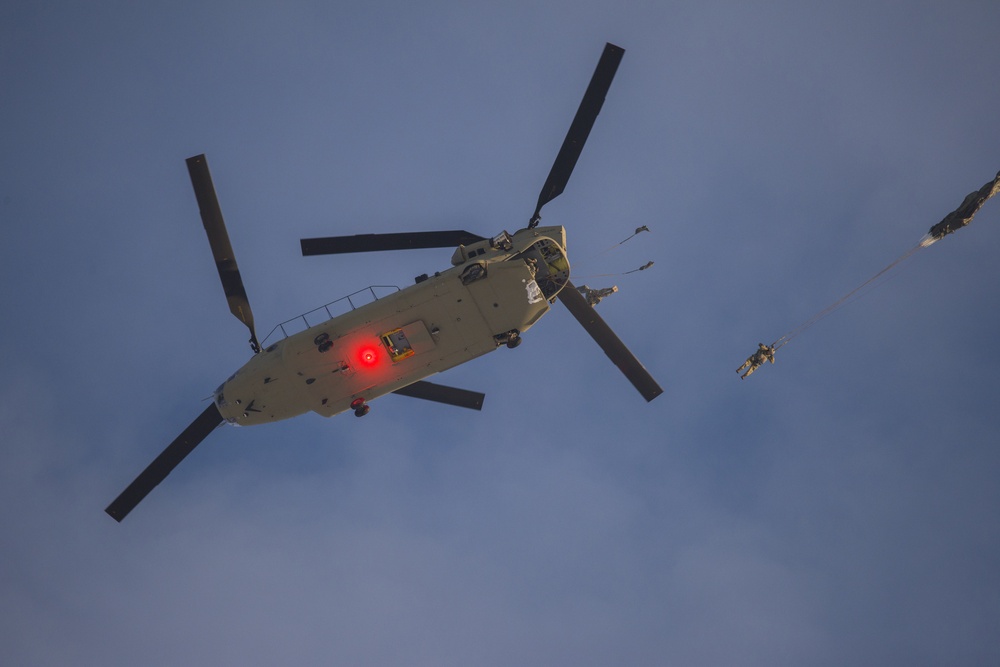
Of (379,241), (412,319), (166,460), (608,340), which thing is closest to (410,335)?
(412,319)

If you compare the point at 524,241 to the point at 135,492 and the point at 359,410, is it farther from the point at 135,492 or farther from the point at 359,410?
the point at 135,492

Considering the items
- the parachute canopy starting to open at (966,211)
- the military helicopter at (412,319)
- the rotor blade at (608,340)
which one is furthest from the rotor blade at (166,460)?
the parachute canopy starting to open at (966,211)

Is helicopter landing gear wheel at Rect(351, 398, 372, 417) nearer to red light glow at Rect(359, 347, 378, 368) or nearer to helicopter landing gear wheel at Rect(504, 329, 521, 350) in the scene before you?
red light glow at Rect(359, 347, 378, 368)

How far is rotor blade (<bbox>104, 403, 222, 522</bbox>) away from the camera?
22891mm

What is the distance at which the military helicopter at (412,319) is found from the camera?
20.4 metres

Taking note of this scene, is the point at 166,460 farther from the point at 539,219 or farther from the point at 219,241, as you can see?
the point at 539,219

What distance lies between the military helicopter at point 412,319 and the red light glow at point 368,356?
3 cm

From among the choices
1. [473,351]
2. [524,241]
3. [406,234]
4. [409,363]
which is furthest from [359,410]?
[524,241]

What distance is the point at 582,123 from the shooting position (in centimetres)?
1959

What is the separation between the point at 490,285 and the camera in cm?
2041

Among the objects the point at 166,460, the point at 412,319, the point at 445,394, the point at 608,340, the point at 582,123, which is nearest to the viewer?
the point at 582,123

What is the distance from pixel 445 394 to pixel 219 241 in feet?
26.9

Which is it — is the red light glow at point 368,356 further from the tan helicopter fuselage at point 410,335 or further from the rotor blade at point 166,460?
the rotor blade at point 166,460

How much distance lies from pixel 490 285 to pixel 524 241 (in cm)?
152
